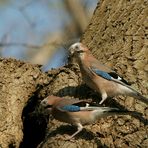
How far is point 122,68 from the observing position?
6.48m

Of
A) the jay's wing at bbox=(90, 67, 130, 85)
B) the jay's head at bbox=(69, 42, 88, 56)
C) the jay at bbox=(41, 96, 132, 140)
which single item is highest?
the jay's head at bbox=(69, 42, 88, 56)

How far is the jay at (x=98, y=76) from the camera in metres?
6.36

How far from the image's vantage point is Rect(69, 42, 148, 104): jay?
20.9 feet

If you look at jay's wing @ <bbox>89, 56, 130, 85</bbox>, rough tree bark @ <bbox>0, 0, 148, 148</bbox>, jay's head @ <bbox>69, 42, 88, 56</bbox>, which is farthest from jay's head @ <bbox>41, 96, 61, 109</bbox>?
jay's head @ <bbox>69, 42, 88, 56</bbox>

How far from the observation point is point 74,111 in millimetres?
6156

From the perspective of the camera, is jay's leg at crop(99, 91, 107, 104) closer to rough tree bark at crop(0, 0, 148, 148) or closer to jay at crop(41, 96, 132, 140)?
rough tree bark at crop(0, 0, 148, 148)

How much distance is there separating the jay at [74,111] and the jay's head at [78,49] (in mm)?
741

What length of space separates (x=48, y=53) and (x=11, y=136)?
27.3 ft

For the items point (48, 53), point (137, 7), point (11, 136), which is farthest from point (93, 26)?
point (48, 53)

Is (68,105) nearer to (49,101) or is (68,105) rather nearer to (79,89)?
(49,101)

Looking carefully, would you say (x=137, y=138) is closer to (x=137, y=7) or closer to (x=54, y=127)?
(x=54, y=127)

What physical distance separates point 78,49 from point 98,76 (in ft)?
1.24

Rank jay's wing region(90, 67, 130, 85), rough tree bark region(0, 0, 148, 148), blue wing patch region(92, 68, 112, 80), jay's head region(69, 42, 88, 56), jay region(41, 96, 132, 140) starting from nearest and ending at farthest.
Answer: rough tree bark region(0, 0, 148, 148) → jay region(41, 96, 132, 140) → jay's wing region(90, 67, 130, 85) → blue wing patch region(92, 68, 112, 80) → jay's head region(69, 42, 88, 56)

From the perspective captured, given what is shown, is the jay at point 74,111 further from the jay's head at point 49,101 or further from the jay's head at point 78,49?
the jay's head at point 78,49
